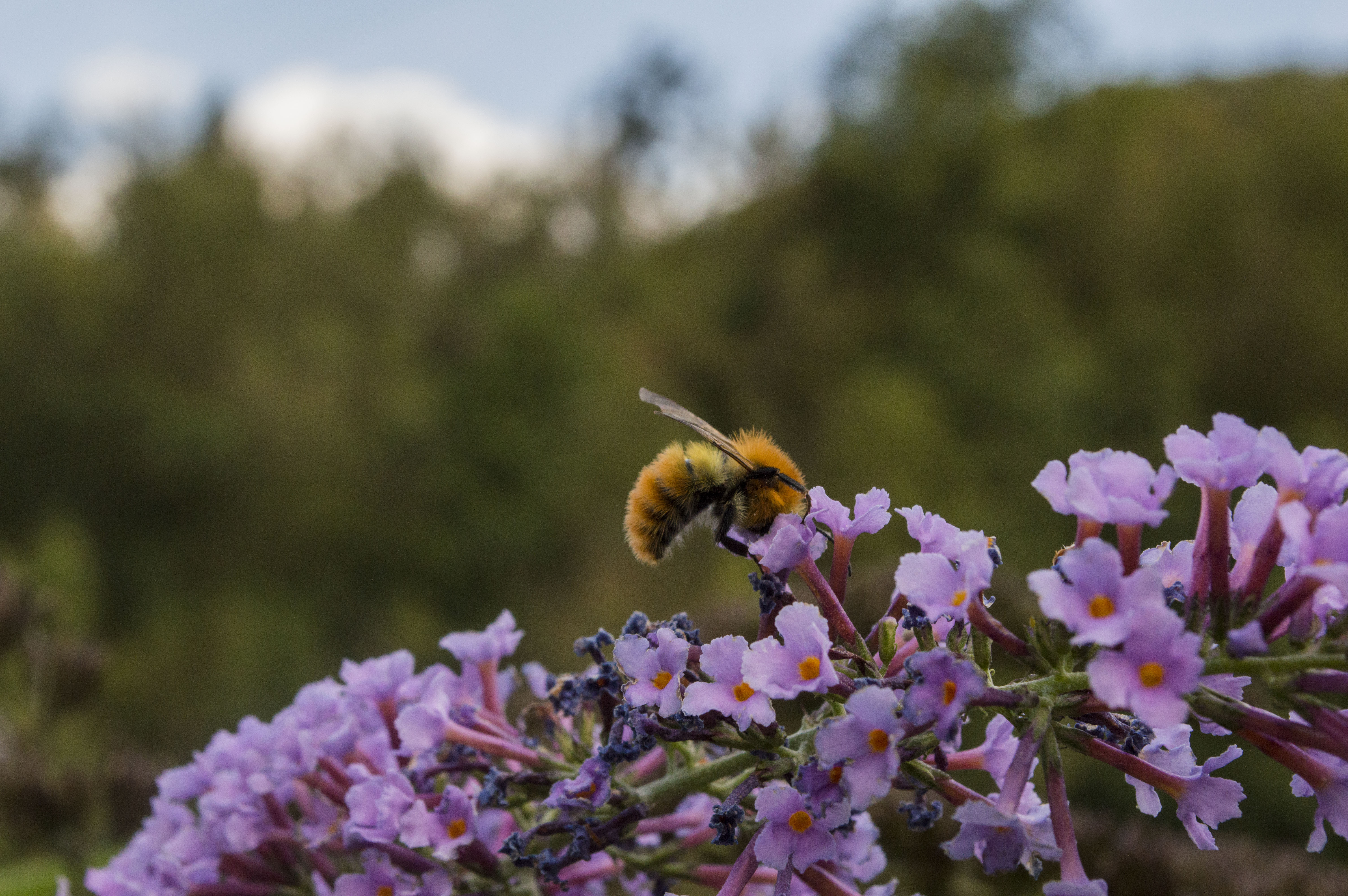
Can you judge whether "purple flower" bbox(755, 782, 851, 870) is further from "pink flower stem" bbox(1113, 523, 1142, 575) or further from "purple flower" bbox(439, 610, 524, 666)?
"purple flower" bbox(439, 610, 524, 666)

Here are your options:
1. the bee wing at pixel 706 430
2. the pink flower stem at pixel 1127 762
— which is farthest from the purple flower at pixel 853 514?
the pink flower stem at pixel 1127 762

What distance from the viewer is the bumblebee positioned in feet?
3.29

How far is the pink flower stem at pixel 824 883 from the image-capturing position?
0.88m

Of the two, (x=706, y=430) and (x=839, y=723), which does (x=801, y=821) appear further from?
(x=706, y=430)

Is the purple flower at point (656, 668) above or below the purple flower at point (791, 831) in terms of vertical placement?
above

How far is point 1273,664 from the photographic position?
68cm

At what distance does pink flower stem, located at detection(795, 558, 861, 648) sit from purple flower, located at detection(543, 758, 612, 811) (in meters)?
0.23

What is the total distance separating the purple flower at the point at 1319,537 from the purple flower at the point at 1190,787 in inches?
7.4

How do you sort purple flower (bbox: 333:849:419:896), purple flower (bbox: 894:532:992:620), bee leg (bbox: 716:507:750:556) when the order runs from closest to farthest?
purple flower (bbox: 894:532:992:620) → purple flower (bbox: 333:849:419:896) → bee leg (bbox: 716:507:750:556)

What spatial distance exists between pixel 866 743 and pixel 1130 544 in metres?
0.24

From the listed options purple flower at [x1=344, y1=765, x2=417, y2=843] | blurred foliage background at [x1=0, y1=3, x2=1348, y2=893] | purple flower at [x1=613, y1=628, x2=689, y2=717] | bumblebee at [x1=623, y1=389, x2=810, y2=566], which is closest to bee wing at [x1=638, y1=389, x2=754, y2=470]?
bumblebee at [x1=623, y1=389, x2=810, y2=566]

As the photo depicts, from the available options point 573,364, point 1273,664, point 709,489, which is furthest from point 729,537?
point 573,364

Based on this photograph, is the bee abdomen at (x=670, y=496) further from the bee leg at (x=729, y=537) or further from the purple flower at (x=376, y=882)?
the purple flower at (x=376, y=882)

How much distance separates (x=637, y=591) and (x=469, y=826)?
7.00 m
